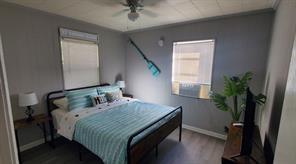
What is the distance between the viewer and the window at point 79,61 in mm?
3104

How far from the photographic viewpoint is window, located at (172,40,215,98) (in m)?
3.15

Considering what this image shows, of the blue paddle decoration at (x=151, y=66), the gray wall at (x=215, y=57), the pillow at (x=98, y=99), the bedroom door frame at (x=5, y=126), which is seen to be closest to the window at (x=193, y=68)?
the gray wall at (x=215, y=57)

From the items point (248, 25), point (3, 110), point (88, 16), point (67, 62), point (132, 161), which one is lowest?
point (132, 161)

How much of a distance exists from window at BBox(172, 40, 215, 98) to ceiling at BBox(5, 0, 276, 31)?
61 centimetres

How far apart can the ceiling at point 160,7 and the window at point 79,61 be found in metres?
0.53

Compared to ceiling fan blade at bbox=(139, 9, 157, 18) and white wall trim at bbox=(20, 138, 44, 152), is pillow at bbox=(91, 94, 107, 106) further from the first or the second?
ceiling fan blade at bbox=(139, 9, 157, 18)

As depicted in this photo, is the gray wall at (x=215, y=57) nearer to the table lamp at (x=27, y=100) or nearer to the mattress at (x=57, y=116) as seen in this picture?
the mattress at (x=57, y=116)

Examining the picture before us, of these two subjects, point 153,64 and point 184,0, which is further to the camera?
point 153,64

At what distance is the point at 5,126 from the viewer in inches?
22.9

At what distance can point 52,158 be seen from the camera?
95.7 inches

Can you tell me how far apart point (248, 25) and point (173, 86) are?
6.36 ft

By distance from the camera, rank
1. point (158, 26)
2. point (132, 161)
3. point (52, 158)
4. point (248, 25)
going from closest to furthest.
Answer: point (132, 161) → point (52, 158) → point (248, 25) → point (158, 26)

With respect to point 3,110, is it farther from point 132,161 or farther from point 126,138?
point 132,161

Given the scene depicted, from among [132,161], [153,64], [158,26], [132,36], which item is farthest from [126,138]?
[132,36]
